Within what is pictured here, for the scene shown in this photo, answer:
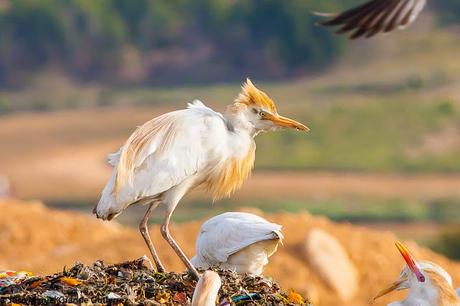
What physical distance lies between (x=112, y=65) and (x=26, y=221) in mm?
27107

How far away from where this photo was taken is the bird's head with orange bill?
25.0ft

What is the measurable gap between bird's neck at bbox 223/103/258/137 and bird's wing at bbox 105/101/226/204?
0.09m

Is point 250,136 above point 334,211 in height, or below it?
above

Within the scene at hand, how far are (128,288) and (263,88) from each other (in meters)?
→ 35.3

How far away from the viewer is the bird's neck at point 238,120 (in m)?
7.62

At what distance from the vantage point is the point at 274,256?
48.9 ft

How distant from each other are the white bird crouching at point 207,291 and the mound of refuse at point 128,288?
0.47m

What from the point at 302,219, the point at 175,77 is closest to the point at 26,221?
the point at 302,219

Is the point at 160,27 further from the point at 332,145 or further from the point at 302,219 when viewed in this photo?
the point at 302,219

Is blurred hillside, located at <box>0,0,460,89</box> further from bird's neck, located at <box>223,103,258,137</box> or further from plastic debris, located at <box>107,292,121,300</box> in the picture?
plastic debris, located at <box>107,292,121,300</box>

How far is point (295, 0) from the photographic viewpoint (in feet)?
146

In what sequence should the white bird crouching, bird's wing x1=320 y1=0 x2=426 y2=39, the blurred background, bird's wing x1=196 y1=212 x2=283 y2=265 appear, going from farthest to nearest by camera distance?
1. the blurred background
2. bird's wing x1=320 y1=0 x2=426 y2=39
3. bird's wing x1=196 y1=212 x2=283 y2=265
4. the white bird crouching

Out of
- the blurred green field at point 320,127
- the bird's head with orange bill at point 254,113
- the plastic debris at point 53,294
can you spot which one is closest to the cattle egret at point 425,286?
the bird's head with orange bill at point 254,113

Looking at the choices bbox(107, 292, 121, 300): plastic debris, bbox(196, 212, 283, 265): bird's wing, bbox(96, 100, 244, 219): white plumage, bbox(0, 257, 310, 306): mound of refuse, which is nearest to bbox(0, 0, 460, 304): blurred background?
bbox(196, 212, 283, 265): bird's wing
